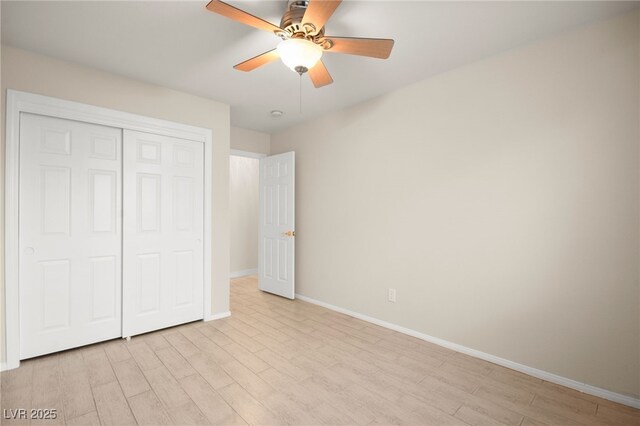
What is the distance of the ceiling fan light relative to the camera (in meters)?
1.77

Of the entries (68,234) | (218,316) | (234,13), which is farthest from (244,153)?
(234,13)

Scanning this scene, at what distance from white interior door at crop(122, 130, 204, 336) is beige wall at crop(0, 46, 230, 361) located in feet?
0.66

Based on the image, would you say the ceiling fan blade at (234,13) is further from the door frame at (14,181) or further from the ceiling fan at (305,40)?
the door frame at (14,181)

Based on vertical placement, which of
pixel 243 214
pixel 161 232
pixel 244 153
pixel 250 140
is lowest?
pixel 161 232

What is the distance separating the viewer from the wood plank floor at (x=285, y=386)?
185cm

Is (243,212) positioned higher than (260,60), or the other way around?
(260,60)

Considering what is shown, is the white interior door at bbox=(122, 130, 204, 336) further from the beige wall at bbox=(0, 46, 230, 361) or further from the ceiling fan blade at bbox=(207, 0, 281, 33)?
the ceiling fan blade at bbox=(207, 0, 281, 33)

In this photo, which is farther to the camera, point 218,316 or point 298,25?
point 218,316

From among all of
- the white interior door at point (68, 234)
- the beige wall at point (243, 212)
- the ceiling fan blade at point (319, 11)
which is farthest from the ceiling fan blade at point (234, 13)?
the beige wall at point (243, 212)

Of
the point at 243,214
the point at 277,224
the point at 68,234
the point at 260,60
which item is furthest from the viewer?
the point at 243,214

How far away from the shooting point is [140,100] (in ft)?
9.84

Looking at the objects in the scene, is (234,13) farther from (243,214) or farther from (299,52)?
(243,214)

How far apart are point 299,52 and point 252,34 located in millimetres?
640

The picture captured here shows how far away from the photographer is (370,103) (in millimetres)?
3455
